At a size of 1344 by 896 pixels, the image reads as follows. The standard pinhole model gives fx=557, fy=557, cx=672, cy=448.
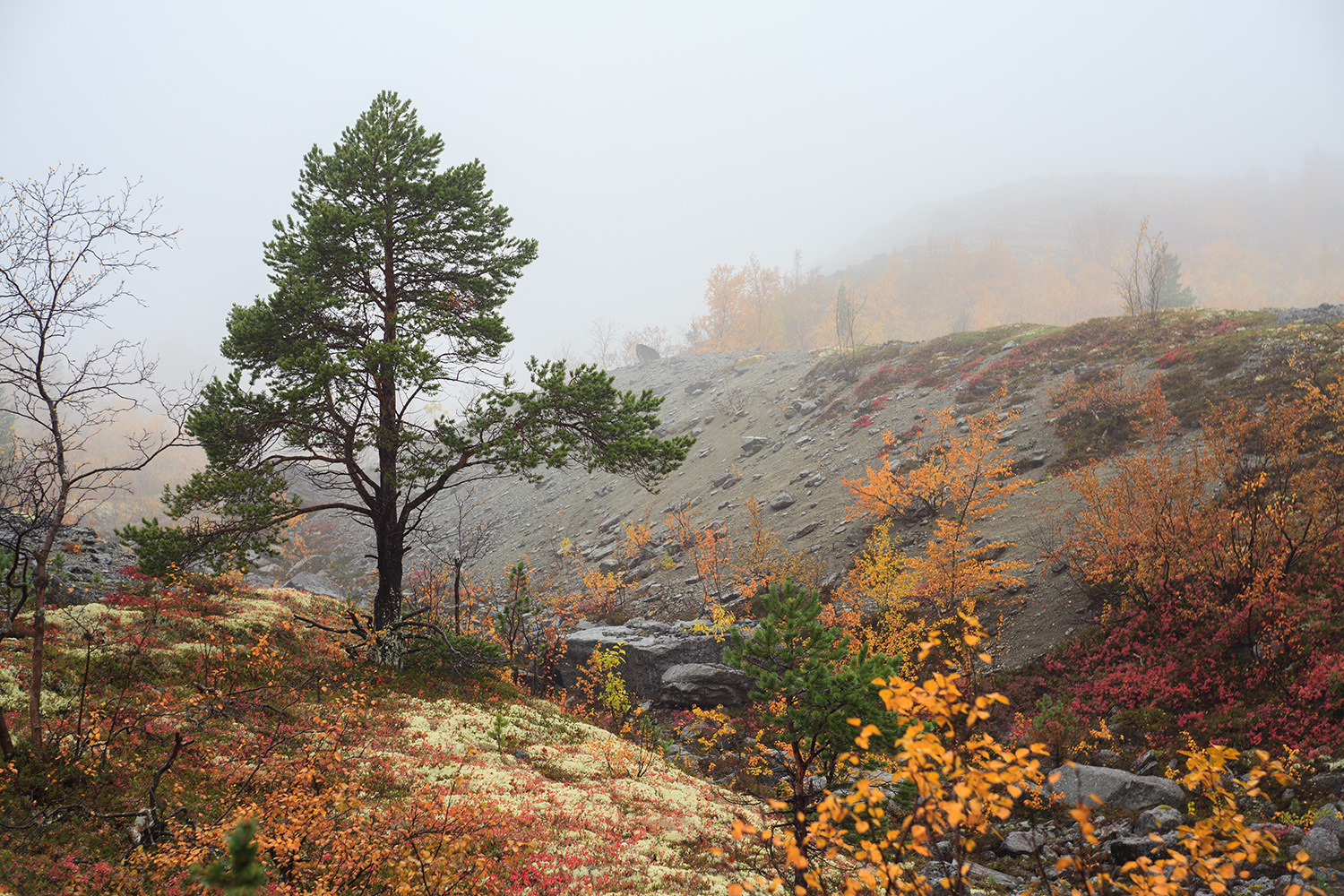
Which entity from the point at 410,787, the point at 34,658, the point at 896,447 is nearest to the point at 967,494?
the point at 896,447

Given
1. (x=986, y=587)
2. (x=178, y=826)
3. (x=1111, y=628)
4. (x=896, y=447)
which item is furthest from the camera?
(x=896, y=447)

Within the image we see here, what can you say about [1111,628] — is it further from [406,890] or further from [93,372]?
[93,372]

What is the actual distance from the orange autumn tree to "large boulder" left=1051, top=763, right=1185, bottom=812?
341 centimetres

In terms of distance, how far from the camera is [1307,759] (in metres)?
8.30

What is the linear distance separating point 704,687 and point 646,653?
201cm

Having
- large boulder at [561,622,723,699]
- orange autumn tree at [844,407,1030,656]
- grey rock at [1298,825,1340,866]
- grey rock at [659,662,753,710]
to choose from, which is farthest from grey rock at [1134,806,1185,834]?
large boulder at [561,622,723,699]

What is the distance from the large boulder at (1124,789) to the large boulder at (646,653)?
28.4 ft

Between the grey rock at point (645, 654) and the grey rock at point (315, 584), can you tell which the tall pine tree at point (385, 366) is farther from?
the grey rock at point (315, 584)

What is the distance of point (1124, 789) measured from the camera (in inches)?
357

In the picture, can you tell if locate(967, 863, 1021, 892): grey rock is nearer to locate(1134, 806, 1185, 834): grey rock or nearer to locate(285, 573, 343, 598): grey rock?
locate(1134, 806, 1185, 834): grey rock

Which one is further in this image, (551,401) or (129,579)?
(129,579)

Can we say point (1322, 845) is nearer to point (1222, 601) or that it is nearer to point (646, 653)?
point (1222, 601)

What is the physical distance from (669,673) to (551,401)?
9080 millimetres

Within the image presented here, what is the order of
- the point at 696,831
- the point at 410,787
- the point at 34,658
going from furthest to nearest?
the point at 696,831
the point at 410,787
the point at 34,658
